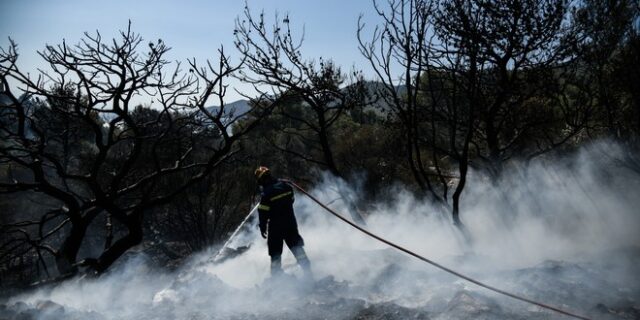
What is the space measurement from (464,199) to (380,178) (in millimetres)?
6935

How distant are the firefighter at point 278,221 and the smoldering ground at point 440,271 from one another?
0.32m

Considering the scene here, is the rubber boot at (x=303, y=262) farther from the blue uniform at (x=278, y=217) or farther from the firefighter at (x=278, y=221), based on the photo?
the blue uniform at (x=278, y=217)

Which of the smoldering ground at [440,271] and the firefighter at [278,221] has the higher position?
the firefighter at [278,221]

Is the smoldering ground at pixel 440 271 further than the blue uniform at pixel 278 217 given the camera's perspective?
No

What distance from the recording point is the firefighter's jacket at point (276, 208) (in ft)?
18.7

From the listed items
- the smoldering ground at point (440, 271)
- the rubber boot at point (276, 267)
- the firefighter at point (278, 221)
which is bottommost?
the smoldering ground at point (440, 271)

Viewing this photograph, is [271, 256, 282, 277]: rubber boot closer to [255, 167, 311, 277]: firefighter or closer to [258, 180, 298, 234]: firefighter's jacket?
[255, 167, 311, 277]: firefighter

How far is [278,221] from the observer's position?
586 centimetres

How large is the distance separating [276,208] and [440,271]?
249 centimetres

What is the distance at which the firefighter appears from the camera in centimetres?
573

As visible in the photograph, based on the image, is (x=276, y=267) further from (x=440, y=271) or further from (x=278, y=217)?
(x=440, y=271)

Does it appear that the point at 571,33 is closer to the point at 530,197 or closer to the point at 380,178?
the point at 530,197

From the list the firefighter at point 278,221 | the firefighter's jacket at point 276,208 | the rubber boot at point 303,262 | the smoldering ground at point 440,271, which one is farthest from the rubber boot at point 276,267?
the firefighter's jacket at point 276,208

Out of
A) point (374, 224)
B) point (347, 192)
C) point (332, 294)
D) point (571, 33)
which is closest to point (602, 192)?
point (571, 33)
